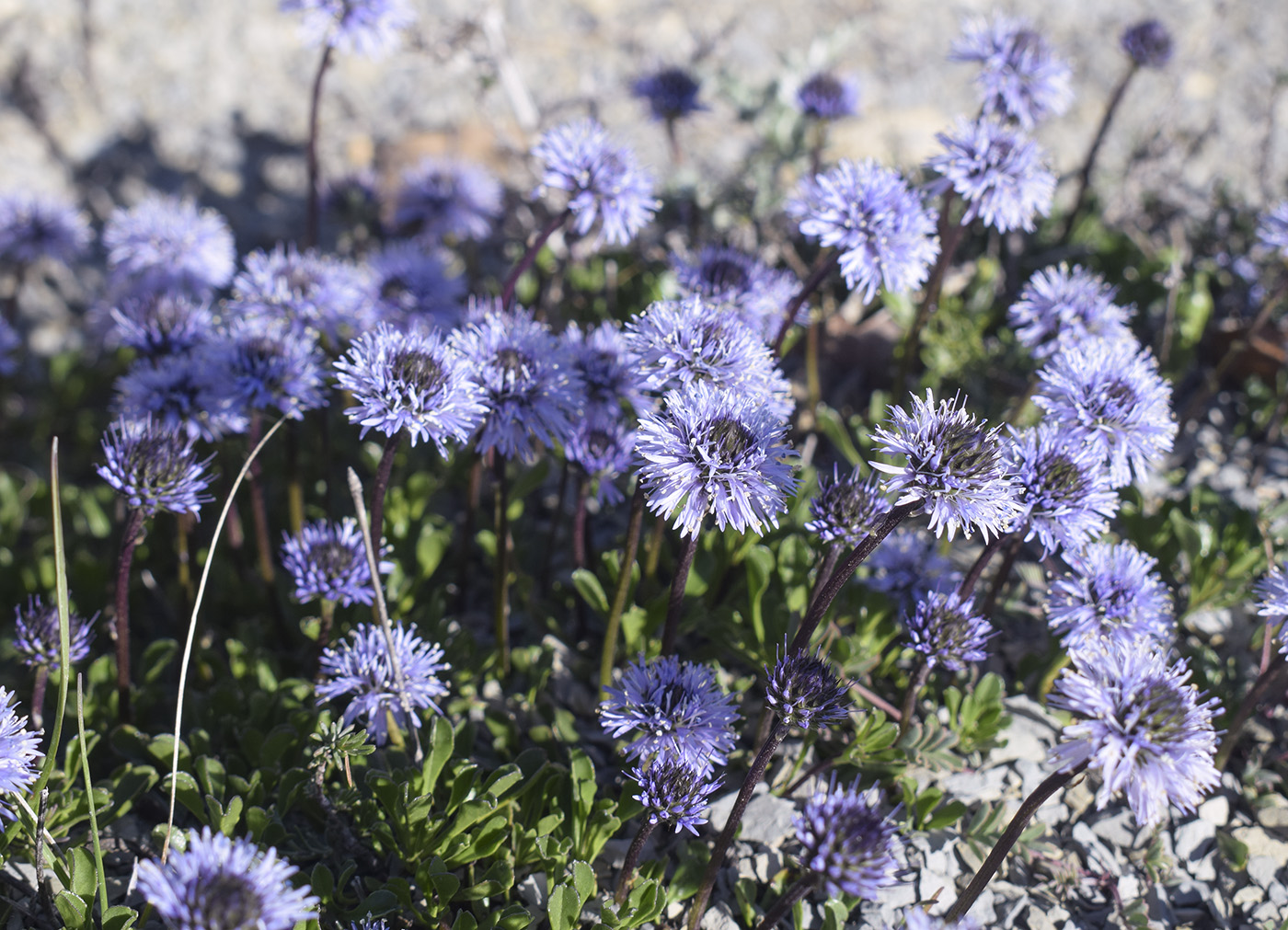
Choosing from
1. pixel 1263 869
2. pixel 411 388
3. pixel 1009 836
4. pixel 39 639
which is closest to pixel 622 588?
pixel 411 388

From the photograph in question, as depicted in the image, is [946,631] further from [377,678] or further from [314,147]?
[314,147]

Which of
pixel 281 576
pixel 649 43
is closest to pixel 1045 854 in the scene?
pixel 281 576

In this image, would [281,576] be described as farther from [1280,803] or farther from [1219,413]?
[1219,413]

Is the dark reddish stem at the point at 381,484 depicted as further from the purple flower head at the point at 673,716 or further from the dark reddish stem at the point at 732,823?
the dark reddish stem at the point at 732,823

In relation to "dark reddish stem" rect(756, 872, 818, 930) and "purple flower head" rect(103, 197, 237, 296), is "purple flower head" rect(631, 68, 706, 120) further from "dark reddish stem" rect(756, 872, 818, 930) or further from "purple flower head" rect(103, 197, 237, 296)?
"dark reddish stem" rect(756, 872, 818, 930)

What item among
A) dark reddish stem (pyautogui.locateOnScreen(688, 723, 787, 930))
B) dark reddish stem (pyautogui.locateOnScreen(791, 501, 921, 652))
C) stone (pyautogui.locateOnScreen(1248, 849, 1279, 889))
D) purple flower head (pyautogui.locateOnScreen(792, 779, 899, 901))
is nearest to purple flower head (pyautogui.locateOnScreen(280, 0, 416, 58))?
dark reddish stem (pyautogui.locateOnScreen(791, 501, 921, 652))
